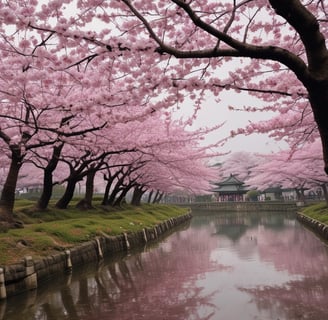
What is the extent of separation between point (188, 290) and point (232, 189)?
2224 inches

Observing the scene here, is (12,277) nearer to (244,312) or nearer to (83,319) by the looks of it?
(83,319)

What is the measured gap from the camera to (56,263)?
10.4 meters

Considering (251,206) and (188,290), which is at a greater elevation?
(251,206)

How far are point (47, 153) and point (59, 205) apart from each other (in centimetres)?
283

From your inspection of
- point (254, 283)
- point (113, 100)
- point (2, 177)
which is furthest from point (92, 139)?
point (2, 177)

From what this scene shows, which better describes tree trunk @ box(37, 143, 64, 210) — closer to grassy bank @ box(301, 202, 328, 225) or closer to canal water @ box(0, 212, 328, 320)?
canal water @ box(0, 212, 328, 320)

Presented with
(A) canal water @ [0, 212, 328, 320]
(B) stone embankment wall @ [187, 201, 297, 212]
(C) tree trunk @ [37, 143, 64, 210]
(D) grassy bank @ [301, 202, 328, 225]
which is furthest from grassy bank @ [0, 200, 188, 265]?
Result: (B) stone embankment wall @ [187, 201, 297, 212]

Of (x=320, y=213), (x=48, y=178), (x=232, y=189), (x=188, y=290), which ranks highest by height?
(x=232, y=189)

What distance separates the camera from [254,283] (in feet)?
31.4

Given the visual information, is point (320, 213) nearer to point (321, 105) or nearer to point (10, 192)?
point (10, 192)

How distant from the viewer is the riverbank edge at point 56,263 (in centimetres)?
831

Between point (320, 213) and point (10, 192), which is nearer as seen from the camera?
point (10, 192)

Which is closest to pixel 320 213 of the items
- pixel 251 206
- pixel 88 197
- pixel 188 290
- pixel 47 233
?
pixel 88 197

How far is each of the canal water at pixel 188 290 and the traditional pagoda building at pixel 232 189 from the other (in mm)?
49482
